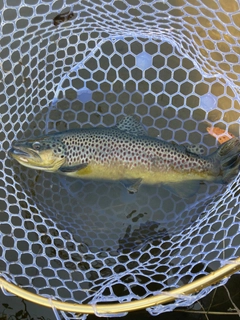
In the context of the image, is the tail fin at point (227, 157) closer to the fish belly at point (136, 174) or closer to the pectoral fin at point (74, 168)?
the fish belly at point (136, 174)

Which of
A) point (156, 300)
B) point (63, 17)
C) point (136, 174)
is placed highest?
point (63, 17)

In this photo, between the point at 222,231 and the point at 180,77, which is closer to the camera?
the point at 222,231

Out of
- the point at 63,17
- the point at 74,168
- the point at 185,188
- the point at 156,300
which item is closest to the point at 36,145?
the point at 74,168

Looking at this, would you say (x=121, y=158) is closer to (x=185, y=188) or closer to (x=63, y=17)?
(x=185, y=188)

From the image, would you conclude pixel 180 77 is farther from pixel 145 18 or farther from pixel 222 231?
pixel 222 231

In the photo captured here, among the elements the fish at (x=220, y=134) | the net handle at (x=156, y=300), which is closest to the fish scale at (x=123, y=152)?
the fish at (x=220, y=134)

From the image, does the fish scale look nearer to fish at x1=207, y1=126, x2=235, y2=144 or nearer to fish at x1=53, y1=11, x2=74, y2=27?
fish at x1=207, y1=126, x2=235, y2=144

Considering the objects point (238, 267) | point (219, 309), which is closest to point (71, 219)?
point (219, 309)
